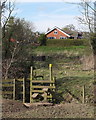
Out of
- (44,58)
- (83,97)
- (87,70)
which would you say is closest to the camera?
(83,97)

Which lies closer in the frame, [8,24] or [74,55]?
[8,24]

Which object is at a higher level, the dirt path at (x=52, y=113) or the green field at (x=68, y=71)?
the green field at (x=68, y=71)

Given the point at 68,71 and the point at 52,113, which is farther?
the point at 68,71

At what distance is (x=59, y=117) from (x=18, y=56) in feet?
22.8

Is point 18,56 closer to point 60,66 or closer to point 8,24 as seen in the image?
point 8,24

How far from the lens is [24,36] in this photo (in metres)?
14.1

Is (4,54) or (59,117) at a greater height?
(4,54)

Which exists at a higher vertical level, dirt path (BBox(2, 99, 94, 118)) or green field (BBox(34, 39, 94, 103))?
green field (BBox(34, 39, 94, 103))

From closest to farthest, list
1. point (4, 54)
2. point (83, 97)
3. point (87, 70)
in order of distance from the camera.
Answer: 1. point (83, 97)
2. point (4, 54)
3. point (87, 70)

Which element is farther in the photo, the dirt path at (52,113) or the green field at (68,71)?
the green field at (68,71)

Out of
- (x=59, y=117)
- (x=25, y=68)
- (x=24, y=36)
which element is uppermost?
(x=24, y=36)

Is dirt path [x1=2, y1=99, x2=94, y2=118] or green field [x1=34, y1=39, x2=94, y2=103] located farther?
green field [x1=34, y1=39, x2=94, y2=103]

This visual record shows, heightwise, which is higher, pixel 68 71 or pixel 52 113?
pixel 68 71

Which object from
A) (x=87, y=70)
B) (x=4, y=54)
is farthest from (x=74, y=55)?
(x=4, y=54)
